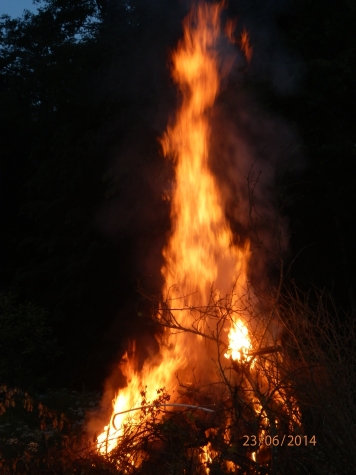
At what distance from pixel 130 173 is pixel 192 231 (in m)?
3.24

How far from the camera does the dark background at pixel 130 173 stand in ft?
29.6

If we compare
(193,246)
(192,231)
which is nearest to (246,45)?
(192,231)

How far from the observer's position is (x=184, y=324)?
21.1 feet

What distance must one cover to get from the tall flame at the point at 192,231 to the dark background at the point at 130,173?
1.28 metres

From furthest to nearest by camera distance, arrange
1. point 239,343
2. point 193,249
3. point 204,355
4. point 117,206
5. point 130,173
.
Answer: point 117,206, point 130,173, point 193,249, point 204,355, point 239,343

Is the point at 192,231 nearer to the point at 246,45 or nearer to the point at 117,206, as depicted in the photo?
the point at 246,45

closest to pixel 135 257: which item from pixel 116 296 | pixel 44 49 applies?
pixel 116 296

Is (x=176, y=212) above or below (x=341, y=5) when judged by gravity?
below

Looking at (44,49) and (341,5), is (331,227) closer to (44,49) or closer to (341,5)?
(341,5)

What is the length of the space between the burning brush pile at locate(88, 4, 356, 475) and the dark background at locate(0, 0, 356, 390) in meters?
1.09

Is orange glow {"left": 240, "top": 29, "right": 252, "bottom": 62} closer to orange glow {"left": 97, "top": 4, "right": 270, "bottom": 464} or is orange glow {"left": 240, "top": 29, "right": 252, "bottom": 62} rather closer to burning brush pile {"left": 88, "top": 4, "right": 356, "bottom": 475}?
burning brush pile {"left": 88, "top": 4, "right": 356, "bottom": 475}

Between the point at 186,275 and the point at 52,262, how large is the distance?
19.9 feet

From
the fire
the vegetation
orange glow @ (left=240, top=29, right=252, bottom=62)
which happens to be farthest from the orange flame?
the fire

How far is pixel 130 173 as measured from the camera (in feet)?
31.4
